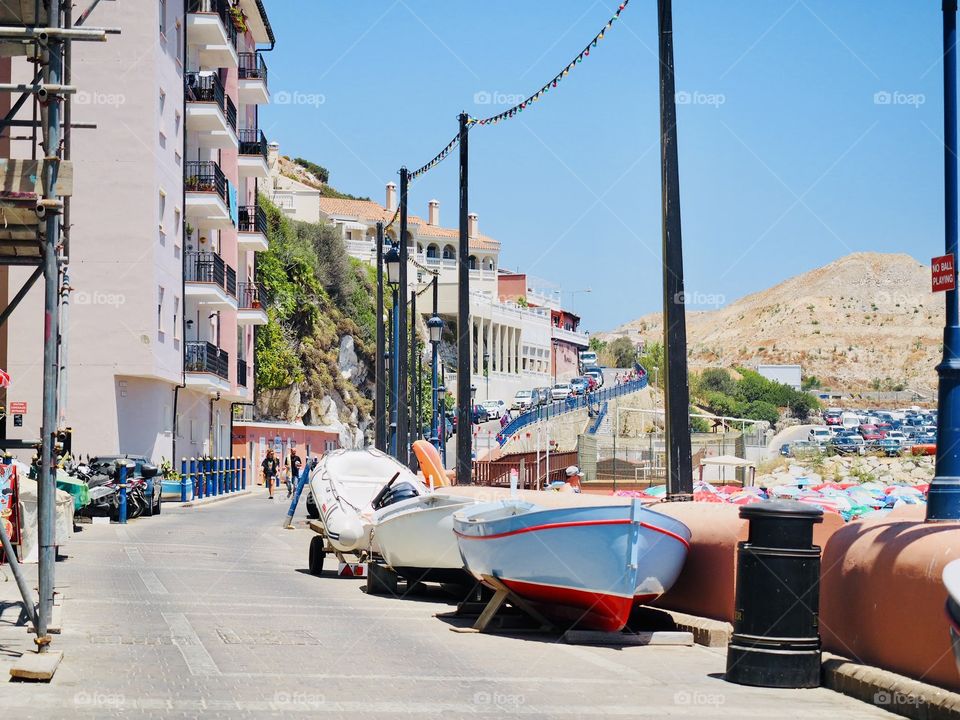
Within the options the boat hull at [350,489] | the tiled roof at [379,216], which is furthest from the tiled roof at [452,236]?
the boat hull at [350,489]

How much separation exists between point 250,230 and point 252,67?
7.72 metres

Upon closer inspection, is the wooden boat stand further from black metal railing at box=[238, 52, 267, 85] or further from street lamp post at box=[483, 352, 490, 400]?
street lamp post at box=[483, 352, 490, 400]

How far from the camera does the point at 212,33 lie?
50.6m

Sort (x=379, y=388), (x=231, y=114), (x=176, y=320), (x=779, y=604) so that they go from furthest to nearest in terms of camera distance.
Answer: (x=231, y=114) < (x=379, y=388) < (x=176, y=320) < (x=779, y=604)

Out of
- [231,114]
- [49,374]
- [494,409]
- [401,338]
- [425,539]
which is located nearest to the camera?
[49,374]

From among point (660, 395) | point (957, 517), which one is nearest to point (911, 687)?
point (957, 517)

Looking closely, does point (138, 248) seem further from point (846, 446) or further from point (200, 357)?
point (846, 446)

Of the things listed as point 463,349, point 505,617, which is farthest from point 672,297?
point 463,349

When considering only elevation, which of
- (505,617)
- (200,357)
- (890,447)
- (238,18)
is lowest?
(505,617)

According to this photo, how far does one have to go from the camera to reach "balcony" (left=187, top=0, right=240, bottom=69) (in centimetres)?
4919

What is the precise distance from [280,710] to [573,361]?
135505 mm

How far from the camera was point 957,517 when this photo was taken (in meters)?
10.7

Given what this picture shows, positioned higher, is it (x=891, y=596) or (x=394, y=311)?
(x=394, y=311)

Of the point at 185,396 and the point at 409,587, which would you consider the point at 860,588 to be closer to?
the point at 409,587
